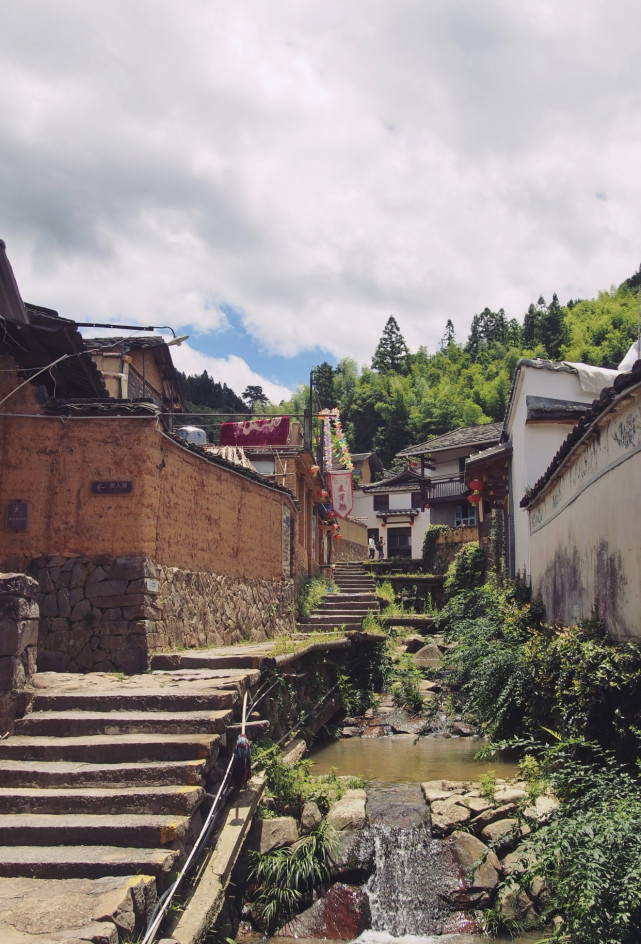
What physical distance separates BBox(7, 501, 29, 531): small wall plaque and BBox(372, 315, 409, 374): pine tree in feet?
216

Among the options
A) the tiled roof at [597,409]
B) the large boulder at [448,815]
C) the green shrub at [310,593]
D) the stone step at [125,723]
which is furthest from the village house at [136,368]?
the large boulder at [448,815]

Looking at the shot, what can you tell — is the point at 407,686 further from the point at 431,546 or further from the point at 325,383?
the point at 325,383

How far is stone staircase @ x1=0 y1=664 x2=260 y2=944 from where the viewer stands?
15.2 feet

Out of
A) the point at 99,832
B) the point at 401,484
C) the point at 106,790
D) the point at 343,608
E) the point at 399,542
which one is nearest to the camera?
the point at 99,832

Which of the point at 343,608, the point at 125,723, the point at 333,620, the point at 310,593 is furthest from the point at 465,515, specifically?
the point at 125,723

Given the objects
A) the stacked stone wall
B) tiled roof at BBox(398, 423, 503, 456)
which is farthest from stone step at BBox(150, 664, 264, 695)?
tiled roof at BBox(398, 423, 503, 456)

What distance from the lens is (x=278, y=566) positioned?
624 inches

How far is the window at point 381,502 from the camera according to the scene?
1769 inches

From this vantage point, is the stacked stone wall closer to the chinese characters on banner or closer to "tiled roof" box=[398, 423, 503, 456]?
the chinese characters on banner

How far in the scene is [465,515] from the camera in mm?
38406

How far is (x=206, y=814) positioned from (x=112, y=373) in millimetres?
11733

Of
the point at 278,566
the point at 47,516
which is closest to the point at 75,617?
the point at 47,516

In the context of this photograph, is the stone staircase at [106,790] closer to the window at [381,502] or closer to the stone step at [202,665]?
the stone step at [202,665]

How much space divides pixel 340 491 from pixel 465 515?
12955 mm
